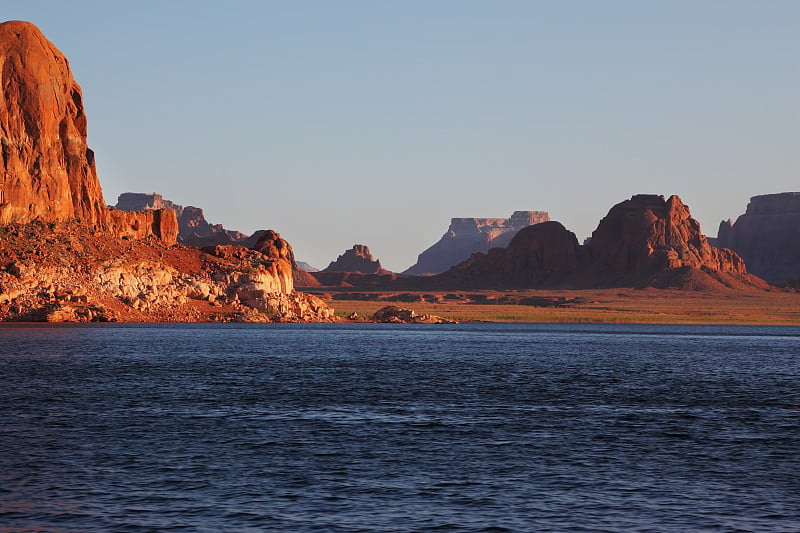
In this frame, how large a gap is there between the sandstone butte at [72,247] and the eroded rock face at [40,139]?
186 millimetres

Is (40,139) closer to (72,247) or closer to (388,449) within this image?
(72,247)

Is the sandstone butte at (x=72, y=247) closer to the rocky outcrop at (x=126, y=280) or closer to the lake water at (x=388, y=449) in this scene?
the rocky outcrop at (x=126, y=280)

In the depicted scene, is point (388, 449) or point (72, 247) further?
point (72, 247)

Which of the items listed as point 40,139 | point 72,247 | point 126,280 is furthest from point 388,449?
point 40,139

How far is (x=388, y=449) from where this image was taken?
37719 millimetres

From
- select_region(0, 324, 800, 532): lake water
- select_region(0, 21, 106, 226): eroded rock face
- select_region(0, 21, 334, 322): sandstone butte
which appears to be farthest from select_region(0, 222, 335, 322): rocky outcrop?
select_region(0, 324, 800, 532): lake water

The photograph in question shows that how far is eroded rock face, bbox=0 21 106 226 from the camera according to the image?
533ft

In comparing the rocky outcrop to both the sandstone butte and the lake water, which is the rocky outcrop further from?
the lake water

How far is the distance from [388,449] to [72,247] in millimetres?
131414

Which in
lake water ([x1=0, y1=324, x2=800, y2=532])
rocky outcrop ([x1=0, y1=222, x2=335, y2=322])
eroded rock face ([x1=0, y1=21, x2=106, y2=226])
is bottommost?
lake water ([x1=0, y1=324, x2=800, y2=532])

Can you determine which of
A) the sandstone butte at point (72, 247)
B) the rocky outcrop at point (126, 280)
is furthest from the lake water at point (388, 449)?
the sandstone butte at point (72, 247)

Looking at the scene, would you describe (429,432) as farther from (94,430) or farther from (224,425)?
(94,430)

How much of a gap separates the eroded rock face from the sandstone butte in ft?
0.61

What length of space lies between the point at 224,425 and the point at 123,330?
10210 centimetres
